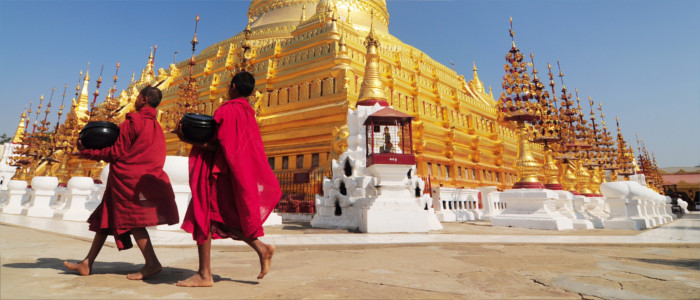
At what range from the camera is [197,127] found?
235 cm

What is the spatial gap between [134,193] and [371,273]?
81.3 inches

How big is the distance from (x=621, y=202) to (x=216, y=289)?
11014 millimetres

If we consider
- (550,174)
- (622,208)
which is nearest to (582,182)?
(550,174)

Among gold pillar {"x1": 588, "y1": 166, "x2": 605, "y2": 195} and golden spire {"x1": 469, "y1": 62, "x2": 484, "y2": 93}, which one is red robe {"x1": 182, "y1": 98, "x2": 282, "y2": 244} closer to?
gold pillar {"x1": 588, "y1": 166, "x2": 605, "y2": 195}

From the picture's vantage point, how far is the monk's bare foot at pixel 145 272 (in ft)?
7.95

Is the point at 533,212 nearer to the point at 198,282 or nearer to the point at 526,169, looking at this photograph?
the point at 526,169

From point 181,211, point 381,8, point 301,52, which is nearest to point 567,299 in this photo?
point 181,211

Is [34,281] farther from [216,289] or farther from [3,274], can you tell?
[216,289]

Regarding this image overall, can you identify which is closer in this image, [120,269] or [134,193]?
[134,193]

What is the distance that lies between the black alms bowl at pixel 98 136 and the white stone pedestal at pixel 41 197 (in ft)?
34.9

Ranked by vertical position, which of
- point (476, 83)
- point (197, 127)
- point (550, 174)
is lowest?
point (197, 127)

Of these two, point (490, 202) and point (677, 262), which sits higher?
point (490, 202)

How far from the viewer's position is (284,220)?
441 inches

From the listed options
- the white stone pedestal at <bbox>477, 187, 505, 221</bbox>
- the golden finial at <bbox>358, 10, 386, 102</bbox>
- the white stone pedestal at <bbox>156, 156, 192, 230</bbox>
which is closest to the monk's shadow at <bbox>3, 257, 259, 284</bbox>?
the white stone pedestal at <bbox>156, 156, 192, 230</bbox>
